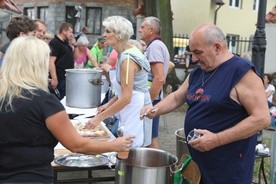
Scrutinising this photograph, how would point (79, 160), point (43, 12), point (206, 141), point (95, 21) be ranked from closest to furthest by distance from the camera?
point (206, 141), point (79, 160), point (95, 21), point (43, 12)

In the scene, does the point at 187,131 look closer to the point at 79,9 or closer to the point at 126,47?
the point at 126,47

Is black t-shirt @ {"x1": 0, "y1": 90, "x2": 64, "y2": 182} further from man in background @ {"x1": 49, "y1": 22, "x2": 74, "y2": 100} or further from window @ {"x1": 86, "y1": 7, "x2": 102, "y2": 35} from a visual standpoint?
window @ {"x1": 86, "y1": 7, "x2": 102, "y2": 35}

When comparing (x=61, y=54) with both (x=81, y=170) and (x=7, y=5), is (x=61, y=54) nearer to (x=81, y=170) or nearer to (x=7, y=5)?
(x=81, y=170)

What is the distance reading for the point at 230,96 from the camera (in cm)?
234

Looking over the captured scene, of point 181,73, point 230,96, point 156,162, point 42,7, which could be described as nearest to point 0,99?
point 230,96

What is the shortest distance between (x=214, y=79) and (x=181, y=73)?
13773mm

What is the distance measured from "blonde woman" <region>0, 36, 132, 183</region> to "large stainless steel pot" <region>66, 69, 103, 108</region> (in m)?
2.33

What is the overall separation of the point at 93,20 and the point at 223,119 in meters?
23.3

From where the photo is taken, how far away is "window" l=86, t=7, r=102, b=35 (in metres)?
24.9

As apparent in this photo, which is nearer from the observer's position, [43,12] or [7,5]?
[7,5]

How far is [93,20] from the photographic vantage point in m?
25.0

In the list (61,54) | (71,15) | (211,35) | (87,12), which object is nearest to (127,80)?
(211,35)

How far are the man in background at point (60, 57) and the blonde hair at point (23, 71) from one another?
3933mm

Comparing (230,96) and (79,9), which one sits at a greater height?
(79,9)
